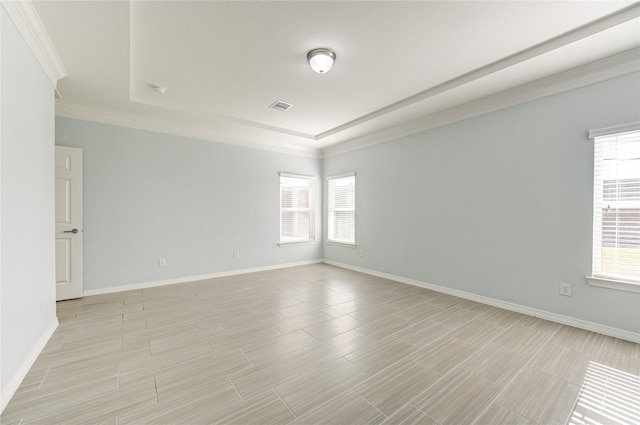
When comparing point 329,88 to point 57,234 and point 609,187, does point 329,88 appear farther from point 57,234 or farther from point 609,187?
point 57,234

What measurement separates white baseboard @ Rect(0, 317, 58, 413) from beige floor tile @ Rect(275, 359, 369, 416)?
1.64 meters

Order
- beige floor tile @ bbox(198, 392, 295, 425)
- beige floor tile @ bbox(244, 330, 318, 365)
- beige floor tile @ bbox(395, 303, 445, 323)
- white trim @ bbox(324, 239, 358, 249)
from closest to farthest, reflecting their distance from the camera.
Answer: beige floor tile @ bbox(198, 392, 295, 425) → beige floor tile @ bbox(244, 330, 318, 365) → beige floor tile @ bbox(395, 303, 445, 323) → white trim @ bbox(324, 239, 358, 249)

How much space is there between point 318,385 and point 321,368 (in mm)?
202

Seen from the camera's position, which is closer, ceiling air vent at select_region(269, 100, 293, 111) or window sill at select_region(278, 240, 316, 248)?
ceiling air vent at select_region(269, 100, 293, 111)

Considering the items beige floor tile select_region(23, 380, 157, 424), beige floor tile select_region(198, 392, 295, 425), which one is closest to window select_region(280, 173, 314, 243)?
beige floor tile select_region(23, 380, 157, 424)

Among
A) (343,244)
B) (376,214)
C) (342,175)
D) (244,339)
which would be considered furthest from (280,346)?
(342,175)

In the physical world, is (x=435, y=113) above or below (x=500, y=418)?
above

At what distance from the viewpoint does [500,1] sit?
6.32ft

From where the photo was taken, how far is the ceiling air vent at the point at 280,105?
144 inches

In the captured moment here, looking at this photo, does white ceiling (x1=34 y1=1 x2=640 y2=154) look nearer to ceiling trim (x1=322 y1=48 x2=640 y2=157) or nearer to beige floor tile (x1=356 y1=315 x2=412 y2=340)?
ceiling trim (x1=322 y1=48 x2=640 y2=157)

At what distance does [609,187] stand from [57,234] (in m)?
6.32

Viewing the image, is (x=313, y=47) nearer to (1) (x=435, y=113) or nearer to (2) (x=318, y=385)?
(1) (x=435, y=113)

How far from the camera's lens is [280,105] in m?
3.75

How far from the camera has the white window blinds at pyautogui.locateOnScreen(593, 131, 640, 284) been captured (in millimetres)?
2451
